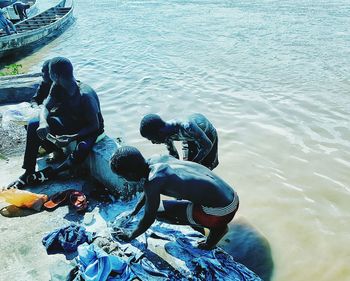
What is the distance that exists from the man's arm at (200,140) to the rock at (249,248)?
1.17m

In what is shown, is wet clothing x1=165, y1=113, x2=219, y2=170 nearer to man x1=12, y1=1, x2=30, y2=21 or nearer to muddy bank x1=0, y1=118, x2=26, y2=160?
muddy bank x1=0, y1=118, x2=26, y2=160

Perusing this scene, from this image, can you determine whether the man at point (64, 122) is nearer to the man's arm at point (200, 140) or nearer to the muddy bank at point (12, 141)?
the muddy bank at point (12, 141)

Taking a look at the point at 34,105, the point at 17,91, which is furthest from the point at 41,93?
the point at 17,91

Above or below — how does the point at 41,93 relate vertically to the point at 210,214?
below

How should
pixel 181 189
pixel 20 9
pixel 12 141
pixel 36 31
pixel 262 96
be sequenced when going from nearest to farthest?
pixel 181 189 → pixel 12 141 → pixel 262 96 → pixel 36 31 → pixel 20 9

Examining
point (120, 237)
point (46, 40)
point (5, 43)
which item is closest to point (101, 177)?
point (120, 237)

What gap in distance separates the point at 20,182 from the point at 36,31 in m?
11.8

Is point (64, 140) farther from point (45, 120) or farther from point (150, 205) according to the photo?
point (150, 205)

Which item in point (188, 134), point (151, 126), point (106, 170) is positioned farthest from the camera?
point (106, 170)

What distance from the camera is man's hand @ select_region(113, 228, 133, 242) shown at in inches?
147

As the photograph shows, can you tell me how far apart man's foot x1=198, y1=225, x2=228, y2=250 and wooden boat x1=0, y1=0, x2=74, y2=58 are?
12.1 metres

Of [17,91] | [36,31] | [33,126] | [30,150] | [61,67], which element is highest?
[61,67]

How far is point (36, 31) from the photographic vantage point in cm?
1496

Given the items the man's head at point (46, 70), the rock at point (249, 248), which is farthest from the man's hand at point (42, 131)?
the rock at point (249, 248)
